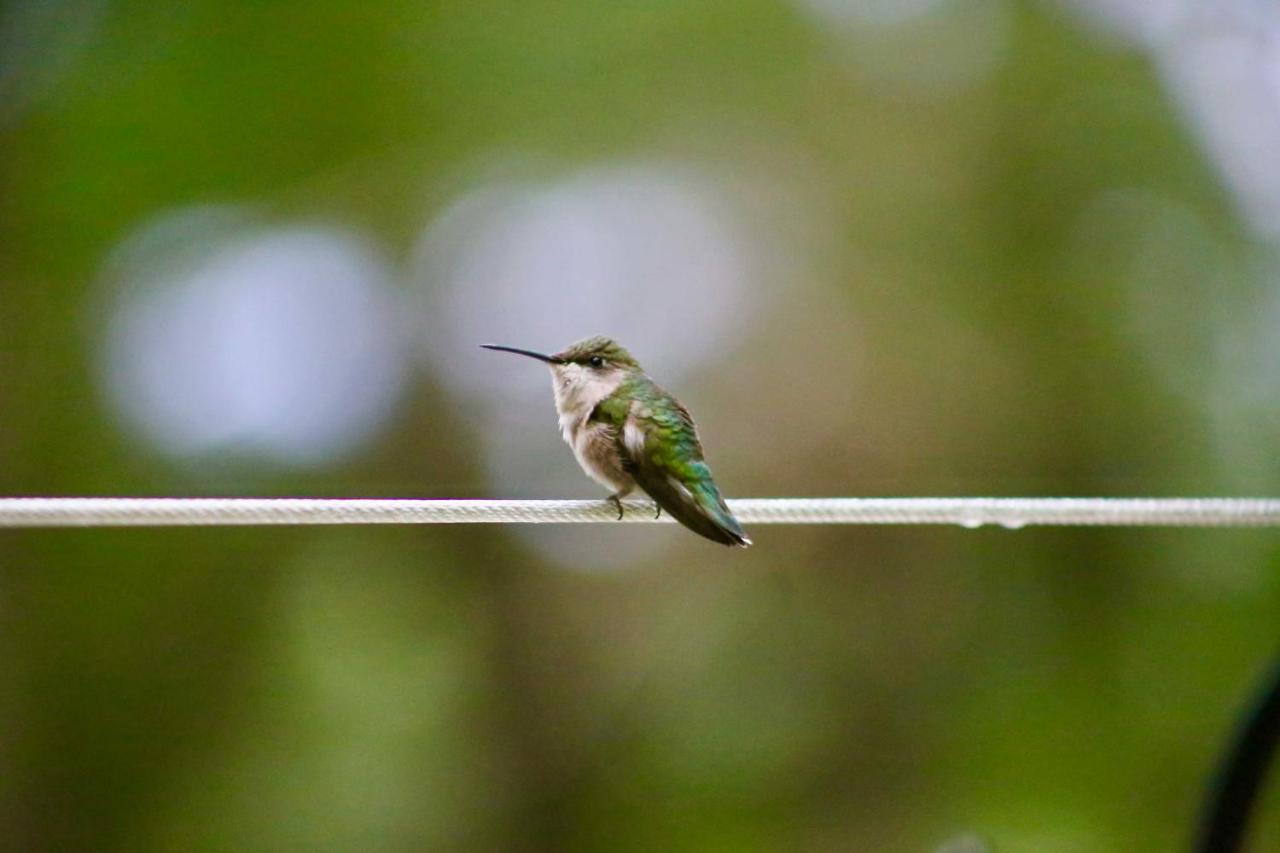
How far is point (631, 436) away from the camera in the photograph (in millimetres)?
2273

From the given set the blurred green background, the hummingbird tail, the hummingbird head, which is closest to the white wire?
the hummingbird tail

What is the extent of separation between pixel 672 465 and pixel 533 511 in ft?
2.46

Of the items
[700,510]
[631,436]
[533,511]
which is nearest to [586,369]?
[631,436]

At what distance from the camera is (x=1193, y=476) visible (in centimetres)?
529

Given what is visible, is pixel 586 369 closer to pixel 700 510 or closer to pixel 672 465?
pixel 672 465

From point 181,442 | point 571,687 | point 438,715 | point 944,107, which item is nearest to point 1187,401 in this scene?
point 944,107

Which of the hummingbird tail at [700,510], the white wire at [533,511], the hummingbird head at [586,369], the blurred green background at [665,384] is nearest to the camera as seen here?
the white wire at [533,511]

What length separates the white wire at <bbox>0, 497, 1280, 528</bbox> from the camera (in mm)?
1238

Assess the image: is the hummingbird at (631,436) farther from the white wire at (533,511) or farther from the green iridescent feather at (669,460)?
the white wire at (533,511)

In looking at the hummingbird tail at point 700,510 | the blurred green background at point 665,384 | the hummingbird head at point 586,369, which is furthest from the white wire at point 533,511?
the blurred green background at point 665,384

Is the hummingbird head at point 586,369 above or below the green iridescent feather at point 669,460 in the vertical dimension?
above

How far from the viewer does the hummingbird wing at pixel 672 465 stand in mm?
2008

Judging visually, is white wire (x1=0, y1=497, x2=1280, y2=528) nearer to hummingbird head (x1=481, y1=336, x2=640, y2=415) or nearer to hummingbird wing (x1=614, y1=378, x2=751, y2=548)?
hummingbird wing (x1=614, y1=378, x2=751, y2=548)

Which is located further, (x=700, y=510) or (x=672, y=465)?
(x=672, y=465)
